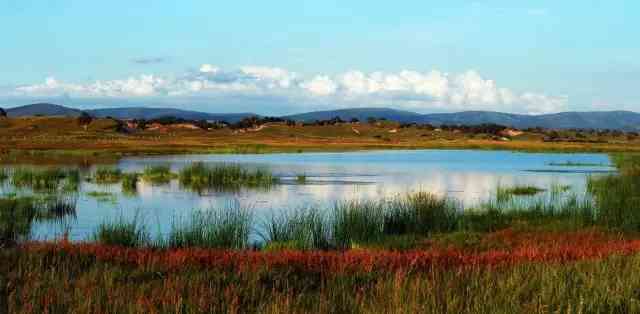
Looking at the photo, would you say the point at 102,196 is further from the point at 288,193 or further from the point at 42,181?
the point at 288,193

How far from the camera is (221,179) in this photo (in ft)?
134

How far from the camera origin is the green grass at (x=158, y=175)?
41969 mm

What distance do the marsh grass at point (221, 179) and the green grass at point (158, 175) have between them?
118 centimetres

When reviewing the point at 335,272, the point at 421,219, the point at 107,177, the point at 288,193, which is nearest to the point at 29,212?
the point at 421,219

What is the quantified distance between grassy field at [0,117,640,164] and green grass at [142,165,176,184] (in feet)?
61.8

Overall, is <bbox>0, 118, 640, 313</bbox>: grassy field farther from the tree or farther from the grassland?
the tree

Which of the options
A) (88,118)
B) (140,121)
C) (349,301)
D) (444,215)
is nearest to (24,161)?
(444,215)

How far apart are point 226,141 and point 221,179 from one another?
7820 centimetres

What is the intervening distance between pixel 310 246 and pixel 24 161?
158 feet

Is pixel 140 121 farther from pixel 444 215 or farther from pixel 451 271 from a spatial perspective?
pixel 451 271

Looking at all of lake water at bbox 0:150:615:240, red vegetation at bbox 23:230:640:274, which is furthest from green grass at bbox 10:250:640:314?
lake water at bbox 0:150:615:240

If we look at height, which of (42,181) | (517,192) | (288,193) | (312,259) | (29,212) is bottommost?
(517,192)

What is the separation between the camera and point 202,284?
911 cm

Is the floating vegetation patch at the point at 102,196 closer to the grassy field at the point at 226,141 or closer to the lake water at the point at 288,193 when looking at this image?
the lake water at the point at 288,193
